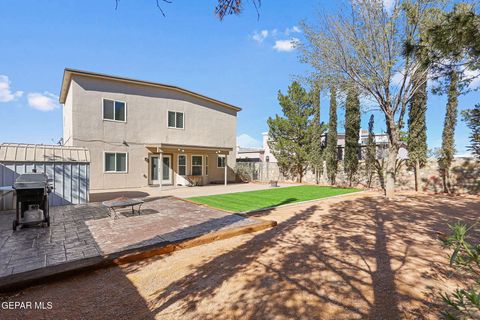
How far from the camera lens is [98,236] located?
206 inches

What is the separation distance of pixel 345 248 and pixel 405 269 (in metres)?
1.06

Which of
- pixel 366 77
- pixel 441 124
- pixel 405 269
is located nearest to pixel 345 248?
pixel 405 269

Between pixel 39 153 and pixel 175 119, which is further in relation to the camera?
pixel 175 119

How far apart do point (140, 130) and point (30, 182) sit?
31.9ft

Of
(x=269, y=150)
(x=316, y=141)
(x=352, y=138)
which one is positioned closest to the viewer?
(x=352, y=138)

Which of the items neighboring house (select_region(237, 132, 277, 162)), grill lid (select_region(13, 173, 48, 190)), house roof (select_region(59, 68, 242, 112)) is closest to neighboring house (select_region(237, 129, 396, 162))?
neighboring house (select_region(237, 132, 277, 162))

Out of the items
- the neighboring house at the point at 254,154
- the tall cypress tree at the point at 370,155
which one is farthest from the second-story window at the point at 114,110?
the neighboring house at the point at 254,154

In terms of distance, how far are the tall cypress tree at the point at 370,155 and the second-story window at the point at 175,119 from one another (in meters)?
12.7

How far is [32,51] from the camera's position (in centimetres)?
1029

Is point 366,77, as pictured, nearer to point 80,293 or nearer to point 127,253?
point 127,253

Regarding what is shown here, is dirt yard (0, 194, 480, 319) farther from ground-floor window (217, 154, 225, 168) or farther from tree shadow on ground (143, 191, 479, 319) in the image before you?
ground-floor window (217, 154, 225, 168)

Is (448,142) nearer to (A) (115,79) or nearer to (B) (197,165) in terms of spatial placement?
(B) (197,165)

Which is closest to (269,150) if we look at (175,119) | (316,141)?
(316,141)

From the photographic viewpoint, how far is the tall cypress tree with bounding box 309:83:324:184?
1767 centimetres
